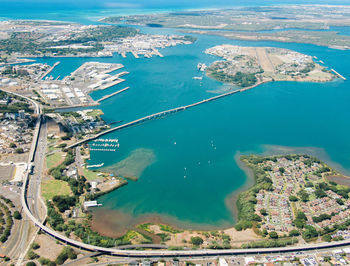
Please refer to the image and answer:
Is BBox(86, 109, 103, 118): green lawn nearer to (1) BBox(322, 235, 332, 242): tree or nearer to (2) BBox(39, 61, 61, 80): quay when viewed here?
(2) BBox(39, 61, 61, 80): quay

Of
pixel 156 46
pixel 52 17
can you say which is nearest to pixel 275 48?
pixel 156 46

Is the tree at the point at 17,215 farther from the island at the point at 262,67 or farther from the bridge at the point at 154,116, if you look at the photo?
the island at the point at 262,67

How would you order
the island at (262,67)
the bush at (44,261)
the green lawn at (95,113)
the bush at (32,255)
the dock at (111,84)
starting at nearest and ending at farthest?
the bush at (44,261)
the bush at (32,255)
the green lawn at (95,113)
the dock at (111,84)
the island at (262,67)

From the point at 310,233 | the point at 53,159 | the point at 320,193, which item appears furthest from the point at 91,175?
the point at 320,193

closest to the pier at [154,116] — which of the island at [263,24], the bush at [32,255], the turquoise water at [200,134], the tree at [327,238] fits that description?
the turquoise water at [200,134]

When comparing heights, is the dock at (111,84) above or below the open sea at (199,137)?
above

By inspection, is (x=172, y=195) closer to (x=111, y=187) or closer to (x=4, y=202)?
(x=111, y=187)

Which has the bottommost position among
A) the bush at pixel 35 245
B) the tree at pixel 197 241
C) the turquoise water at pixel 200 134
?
the turquoise water at pixel 200 134
